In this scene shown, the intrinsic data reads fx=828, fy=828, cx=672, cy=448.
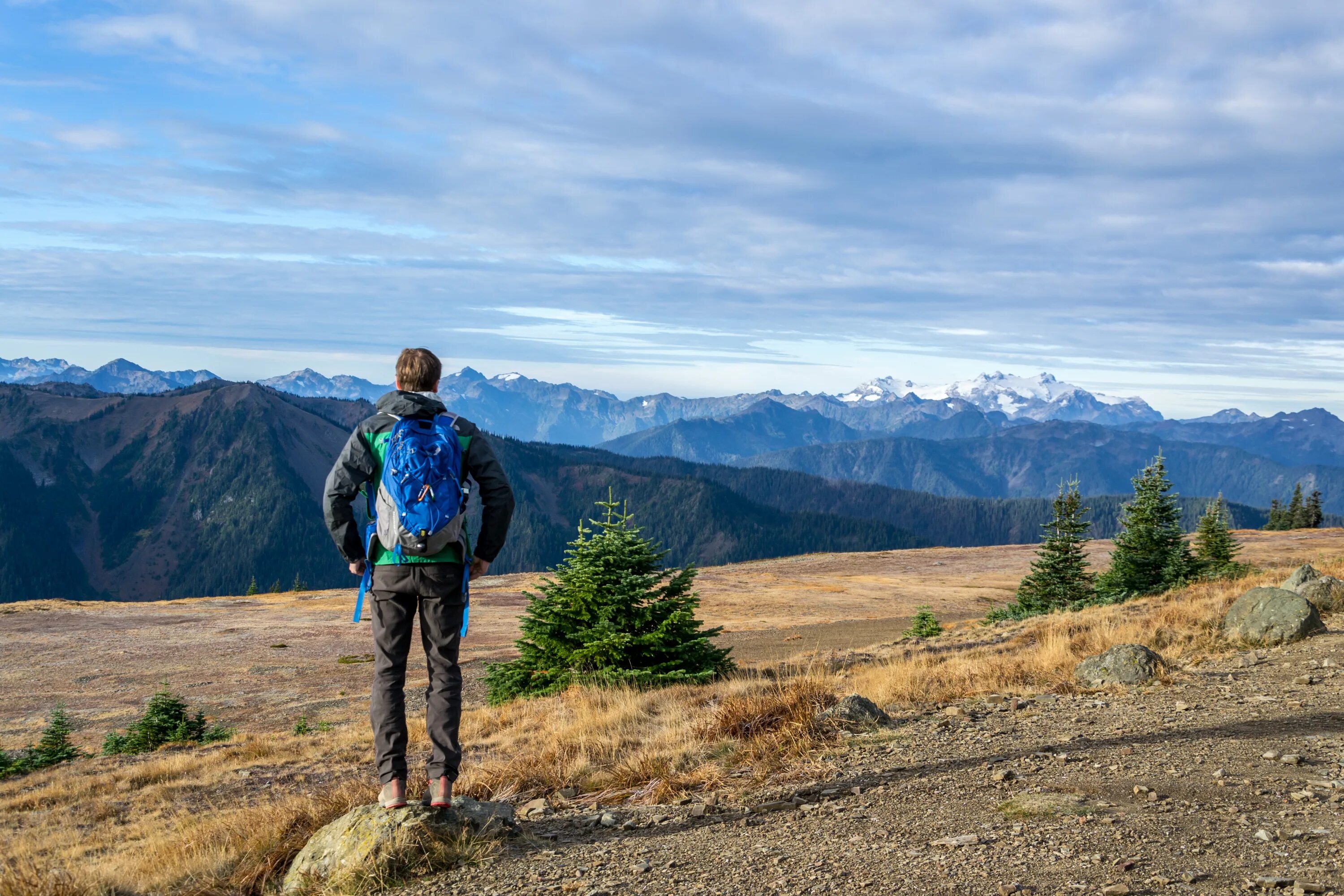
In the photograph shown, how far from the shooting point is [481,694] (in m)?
23.9

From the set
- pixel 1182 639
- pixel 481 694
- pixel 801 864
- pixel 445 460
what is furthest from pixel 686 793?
pixel 481 694

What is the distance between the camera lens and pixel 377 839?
216 inches

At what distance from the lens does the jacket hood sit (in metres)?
5.73

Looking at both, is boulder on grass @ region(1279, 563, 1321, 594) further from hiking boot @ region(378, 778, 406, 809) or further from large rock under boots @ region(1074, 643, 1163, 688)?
hiking boot @ region(378, 778, 406, 809)

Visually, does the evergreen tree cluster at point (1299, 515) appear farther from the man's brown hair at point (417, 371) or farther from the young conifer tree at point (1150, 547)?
the man's brown hair at point (417, 371)

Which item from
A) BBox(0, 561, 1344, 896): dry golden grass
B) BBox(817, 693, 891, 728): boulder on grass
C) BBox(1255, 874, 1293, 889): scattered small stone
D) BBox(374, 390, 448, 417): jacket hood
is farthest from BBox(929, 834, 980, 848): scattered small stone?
BBox(374, 390, 448, 417): jacket hood

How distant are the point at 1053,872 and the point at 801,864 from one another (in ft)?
4.80

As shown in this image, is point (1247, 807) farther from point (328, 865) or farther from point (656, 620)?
point (656, 620)

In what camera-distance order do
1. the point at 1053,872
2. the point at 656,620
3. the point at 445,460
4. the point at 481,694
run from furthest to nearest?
the point at 481,694, the point at 656,620, the point at 445,460, the point at 1053,872

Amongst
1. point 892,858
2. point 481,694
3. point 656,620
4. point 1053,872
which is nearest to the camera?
point 1053,872

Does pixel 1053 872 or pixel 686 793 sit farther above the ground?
pixel 1053 872

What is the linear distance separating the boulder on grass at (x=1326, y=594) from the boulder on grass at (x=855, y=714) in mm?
10193

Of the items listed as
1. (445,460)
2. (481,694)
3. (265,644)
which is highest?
(445,460)

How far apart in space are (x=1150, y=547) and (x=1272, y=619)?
15.6m
